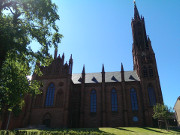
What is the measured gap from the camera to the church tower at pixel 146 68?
36312mm

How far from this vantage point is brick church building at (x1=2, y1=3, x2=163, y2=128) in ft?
113

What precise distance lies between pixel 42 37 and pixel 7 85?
5.54 m

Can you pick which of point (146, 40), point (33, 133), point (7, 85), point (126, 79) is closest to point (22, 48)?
point (7, 85)

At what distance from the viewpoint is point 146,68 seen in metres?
41.2

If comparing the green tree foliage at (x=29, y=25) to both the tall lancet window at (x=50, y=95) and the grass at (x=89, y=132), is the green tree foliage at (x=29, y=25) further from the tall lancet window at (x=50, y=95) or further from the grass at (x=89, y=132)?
the tall lancet window at (x=50, y=95)

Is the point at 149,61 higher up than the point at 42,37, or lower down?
higher up

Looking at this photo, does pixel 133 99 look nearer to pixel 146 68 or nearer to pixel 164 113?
pixel 146 68

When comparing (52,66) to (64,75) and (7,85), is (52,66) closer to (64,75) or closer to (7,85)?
(64,75)

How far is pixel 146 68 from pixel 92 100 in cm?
1644

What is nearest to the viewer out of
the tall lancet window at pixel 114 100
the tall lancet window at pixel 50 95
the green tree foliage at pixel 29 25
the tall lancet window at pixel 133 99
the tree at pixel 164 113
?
the green tree foliage at pixel 29 25

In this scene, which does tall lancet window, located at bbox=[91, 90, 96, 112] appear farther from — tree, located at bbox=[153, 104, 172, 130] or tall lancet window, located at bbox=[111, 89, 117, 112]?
tree, located at bbox=[153, 104, 172, 130]

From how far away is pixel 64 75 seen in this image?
3697 centimetres

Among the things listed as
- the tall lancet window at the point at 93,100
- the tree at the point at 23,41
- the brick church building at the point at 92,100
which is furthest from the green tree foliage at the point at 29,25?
the tall lancet window at the point at 93,100

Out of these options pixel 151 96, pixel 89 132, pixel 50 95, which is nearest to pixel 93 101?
pixel 50 95
